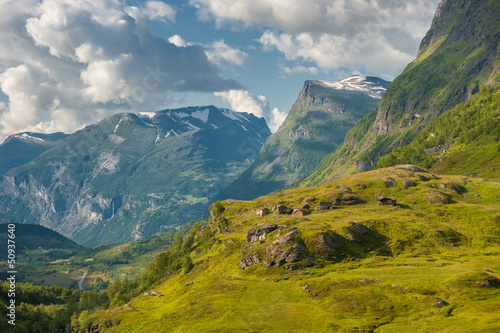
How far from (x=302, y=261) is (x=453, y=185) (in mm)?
119212

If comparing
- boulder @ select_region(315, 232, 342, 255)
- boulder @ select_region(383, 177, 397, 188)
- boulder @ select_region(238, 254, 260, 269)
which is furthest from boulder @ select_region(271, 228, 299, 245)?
boulder @ select_region(383, 177, 397, 188)

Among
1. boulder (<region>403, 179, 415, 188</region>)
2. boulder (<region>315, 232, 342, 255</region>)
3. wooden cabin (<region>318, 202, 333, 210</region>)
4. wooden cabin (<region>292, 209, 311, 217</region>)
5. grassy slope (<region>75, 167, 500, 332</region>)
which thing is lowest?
grassy slope (<region>75, 167, 500, 332</region>)

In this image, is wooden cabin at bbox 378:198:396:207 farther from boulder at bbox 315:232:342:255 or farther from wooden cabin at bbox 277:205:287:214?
boulder at bbox 315:232:342:255

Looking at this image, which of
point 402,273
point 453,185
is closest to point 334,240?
point 402,273

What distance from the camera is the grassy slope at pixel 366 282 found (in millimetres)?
74688

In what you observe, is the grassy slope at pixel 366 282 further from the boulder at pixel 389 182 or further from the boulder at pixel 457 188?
the boulder at pixel 389 182

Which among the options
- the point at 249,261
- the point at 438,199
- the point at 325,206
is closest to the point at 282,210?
the point at 325,206

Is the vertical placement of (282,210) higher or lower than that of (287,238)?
higher

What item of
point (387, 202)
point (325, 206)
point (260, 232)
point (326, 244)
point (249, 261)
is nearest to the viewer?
point (326, 244)

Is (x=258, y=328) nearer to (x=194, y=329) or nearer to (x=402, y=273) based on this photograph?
(x=194, y=329)

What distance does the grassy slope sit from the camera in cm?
7469

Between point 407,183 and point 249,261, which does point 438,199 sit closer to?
point 407,183

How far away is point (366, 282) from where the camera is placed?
90938 millimetres

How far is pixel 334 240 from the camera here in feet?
401
